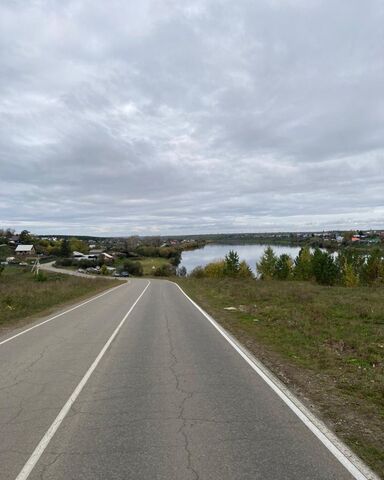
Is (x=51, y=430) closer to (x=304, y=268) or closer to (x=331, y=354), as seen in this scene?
(x=331, y=354)

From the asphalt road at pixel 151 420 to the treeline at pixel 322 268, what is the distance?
4360cm

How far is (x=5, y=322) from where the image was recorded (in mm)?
18281

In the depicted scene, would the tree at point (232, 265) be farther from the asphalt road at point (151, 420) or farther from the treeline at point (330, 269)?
the asphalt road at point (151, 420)

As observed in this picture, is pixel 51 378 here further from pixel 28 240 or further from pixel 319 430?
pixel 28 240

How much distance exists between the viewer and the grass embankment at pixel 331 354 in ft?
19.1

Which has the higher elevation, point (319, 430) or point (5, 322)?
point (319, 430)

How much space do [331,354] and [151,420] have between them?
223 inches

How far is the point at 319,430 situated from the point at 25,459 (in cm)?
344

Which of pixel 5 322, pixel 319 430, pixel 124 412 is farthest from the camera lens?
pixel 5 322

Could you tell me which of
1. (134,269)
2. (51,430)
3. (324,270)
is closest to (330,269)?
(324,270)

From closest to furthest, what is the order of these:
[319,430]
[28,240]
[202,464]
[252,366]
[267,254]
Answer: [202,464] → [319,430] → [252,366] → [267,254] → [28,240]

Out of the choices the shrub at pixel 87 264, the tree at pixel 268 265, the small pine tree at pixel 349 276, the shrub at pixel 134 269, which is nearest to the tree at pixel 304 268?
the tree at pixel 268 265

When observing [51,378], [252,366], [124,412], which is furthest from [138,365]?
[124,412]

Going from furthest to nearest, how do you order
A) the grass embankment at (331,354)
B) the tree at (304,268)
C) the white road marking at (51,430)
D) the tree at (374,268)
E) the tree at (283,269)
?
1. the tree at (283,269)
2. the tree at (304,268)
3. the tree at (374,268)
4. the grass embankment at (331,354)
5. the white road marking at (51,430)
